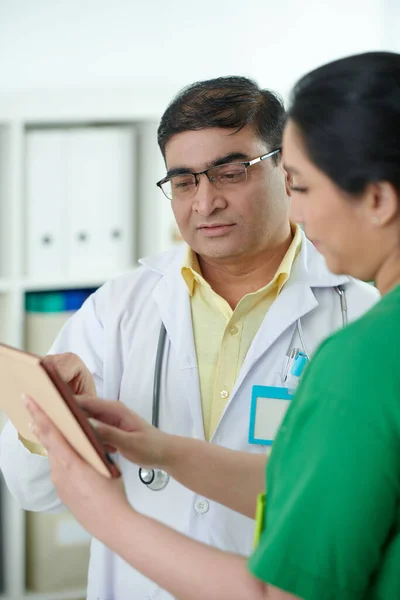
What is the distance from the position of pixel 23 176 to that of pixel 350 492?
199 centimetres

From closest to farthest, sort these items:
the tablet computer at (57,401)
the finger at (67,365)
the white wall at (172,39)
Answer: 1. the tablet computer at (57,401)
2. the finger at (67,365)
3. the white wall at (172,39)

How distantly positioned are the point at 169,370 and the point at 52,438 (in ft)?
2.06

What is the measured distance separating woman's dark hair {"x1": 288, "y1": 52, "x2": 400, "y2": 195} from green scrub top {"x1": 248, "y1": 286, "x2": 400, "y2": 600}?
5.8 inches

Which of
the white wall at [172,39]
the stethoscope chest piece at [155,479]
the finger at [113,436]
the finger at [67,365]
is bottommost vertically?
the stethoscope chest piece at [155,479]

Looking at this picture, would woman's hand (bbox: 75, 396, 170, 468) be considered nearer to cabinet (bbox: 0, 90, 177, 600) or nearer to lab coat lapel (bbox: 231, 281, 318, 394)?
lab coat lapel (bbox: 231, 281, 318, 394)

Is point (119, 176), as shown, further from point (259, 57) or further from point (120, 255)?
point (259, 57)

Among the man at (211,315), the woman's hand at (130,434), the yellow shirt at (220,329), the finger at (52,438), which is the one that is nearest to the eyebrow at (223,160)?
the man at (211,315)

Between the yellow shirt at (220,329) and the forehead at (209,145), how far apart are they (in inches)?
9.5

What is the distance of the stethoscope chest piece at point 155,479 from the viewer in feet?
5.14

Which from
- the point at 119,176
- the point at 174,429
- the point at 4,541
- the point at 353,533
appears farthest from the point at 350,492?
the point at 4,541

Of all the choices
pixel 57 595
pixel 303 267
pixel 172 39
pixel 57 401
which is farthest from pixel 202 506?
pixel 172 39

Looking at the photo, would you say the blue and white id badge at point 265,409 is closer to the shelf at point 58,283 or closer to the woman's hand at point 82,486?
the woman's hand at point 82,486

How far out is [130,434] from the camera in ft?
3.97

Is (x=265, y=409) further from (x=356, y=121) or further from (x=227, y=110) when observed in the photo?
(x=356, y=121)
